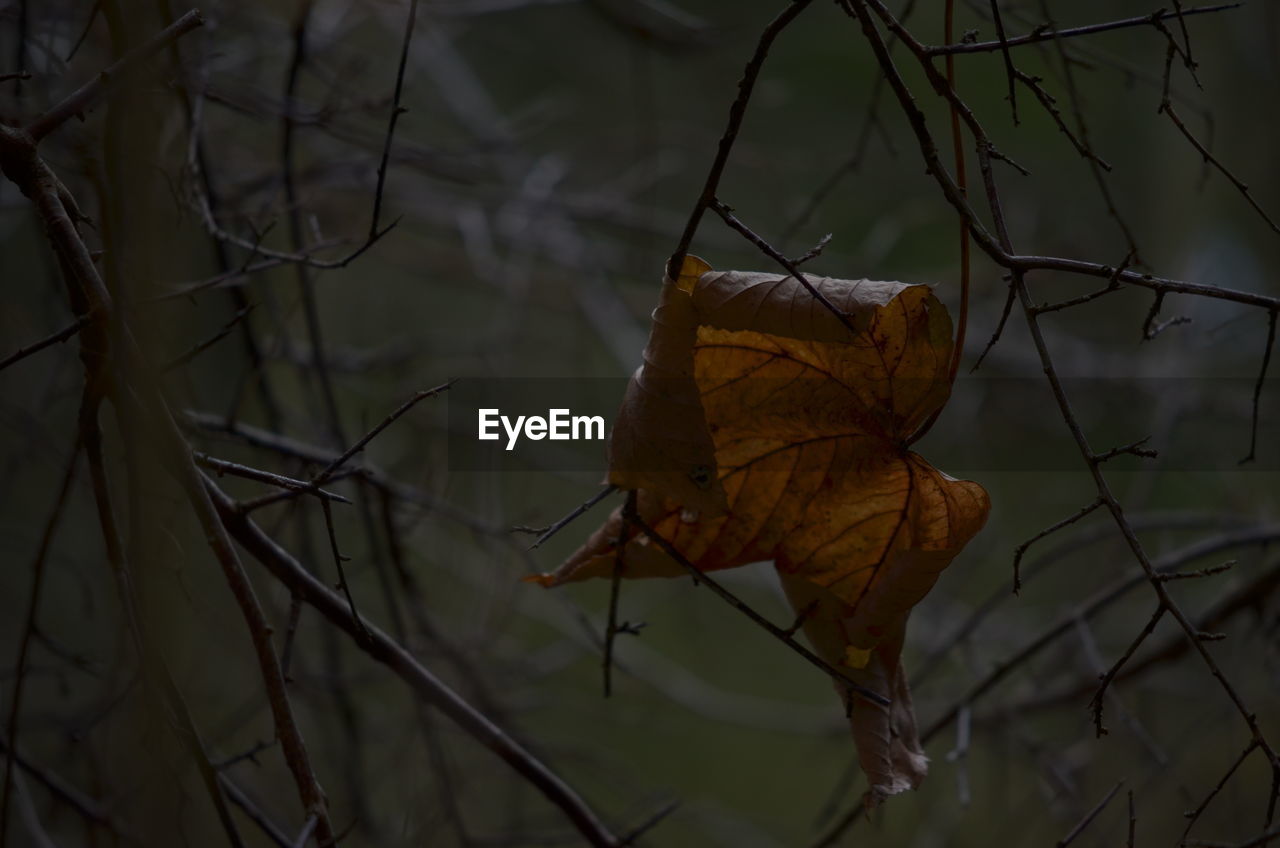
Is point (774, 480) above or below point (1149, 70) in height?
below

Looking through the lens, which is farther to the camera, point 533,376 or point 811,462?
point 533,376

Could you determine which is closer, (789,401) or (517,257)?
(789,401)

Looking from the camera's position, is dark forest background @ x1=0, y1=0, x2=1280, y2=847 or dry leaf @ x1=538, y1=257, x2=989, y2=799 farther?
dark forest background @ x1=0, y1=0, x2=1280, y2=847

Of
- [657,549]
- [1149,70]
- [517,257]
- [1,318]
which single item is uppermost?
[1149,70]

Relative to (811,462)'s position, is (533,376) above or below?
above

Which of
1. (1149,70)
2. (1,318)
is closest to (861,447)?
(1,318)

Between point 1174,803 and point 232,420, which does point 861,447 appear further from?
point 1174,803

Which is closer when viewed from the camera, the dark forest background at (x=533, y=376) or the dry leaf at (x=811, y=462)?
the dry leaf at (x=811, y=462)

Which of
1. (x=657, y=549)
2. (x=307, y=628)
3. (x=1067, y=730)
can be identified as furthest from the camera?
(x=1067, y=730)
